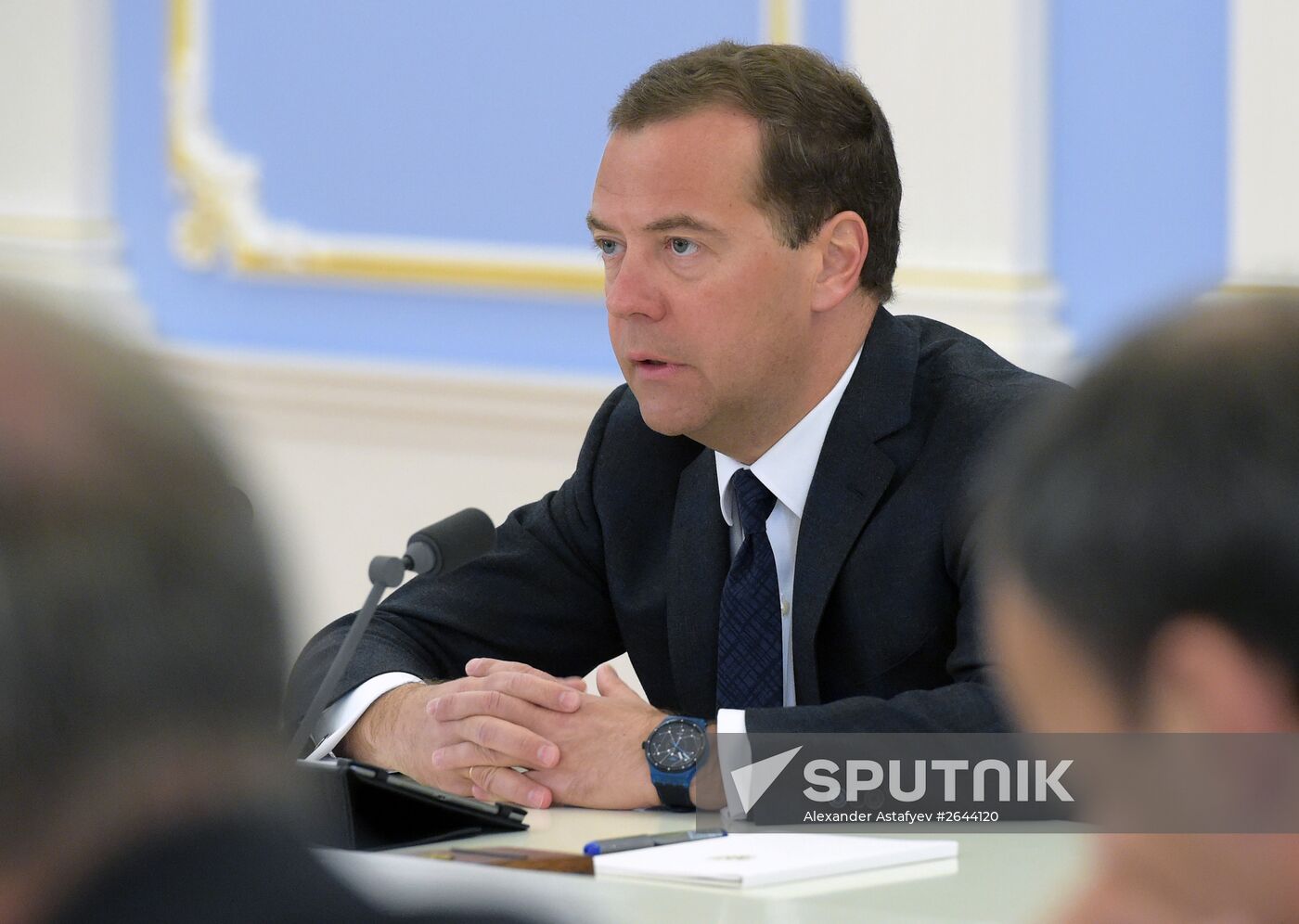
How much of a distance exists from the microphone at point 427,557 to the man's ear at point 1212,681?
131 cm

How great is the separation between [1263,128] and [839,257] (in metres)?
1.46

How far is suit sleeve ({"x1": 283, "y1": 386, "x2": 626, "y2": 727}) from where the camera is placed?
8.16ft

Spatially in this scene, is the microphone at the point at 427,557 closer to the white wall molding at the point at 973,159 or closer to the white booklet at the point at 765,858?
the white booklet at the point at 765,858

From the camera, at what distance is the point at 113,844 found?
554 mm

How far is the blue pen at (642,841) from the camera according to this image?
1670 millimetres

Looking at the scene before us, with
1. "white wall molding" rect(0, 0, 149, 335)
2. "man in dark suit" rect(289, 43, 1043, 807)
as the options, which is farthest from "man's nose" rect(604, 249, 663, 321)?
"white wall molding" rect(0, 0, 149, 335)

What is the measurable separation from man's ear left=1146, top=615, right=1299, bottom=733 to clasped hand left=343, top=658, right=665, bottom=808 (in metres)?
1.33

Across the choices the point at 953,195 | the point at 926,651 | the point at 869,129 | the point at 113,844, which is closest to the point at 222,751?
the point at 113,844

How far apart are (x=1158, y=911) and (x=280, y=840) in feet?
1.23

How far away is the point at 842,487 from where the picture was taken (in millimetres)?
2277

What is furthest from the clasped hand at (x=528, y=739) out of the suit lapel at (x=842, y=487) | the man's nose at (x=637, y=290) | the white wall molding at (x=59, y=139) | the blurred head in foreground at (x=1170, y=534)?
the white wall molding at (x=59, y=139)

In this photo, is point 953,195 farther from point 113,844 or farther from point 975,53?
point 113,844

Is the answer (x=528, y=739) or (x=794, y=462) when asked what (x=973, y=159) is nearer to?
(x=794, y=462)

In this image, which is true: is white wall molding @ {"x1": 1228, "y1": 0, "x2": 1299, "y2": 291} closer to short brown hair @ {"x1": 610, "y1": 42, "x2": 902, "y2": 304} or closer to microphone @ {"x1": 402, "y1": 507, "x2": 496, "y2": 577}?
short brown hair @ {"x1": 610, "y1": 42, "x2": 902, "y2": 304}
